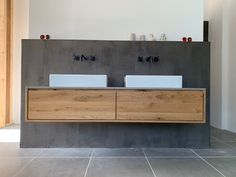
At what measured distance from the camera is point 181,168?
8.48 feet

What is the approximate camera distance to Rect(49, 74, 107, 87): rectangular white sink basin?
3148 mm

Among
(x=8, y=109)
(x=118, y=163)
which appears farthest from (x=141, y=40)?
(x=8, y=109)

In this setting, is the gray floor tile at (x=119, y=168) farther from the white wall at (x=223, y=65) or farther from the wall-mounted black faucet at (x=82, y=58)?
the white wall at (x=223, y=65)

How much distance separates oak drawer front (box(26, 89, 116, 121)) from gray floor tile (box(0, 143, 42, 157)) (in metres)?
0.48

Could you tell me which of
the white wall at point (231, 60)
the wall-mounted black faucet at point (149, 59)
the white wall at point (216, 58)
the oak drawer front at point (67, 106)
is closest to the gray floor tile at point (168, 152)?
the oak drawer front at point (67, 106)

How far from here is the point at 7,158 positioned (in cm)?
289

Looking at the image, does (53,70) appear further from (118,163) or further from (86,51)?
(118,163)

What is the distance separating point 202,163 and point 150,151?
70 cm

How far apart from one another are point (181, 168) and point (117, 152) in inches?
35.3

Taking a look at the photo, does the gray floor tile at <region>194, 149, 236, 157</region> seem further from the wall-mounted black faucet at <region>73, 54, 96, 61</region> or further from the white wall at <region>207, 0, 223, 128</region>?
the white wall at <region>207, 0, 223, 128</region>

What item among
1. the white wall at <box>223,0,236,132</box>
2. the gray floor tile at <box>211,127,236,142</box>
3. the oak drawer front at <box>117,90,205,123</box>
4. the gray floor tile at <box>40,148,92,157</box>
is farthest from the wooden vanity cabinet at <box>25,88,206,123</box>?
the white wall at <box>223,0,236,132</box>

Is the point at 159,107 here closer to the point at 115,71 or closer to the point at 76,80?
the point at 115,71

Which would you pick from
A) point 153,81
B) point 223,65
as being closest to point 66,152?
point 153,81

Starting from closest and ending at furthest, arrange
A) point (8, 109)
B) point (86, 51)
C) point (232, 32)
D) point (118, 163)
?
point (118, 163), point (86, 51), point (232, 32), point (8, 109)
